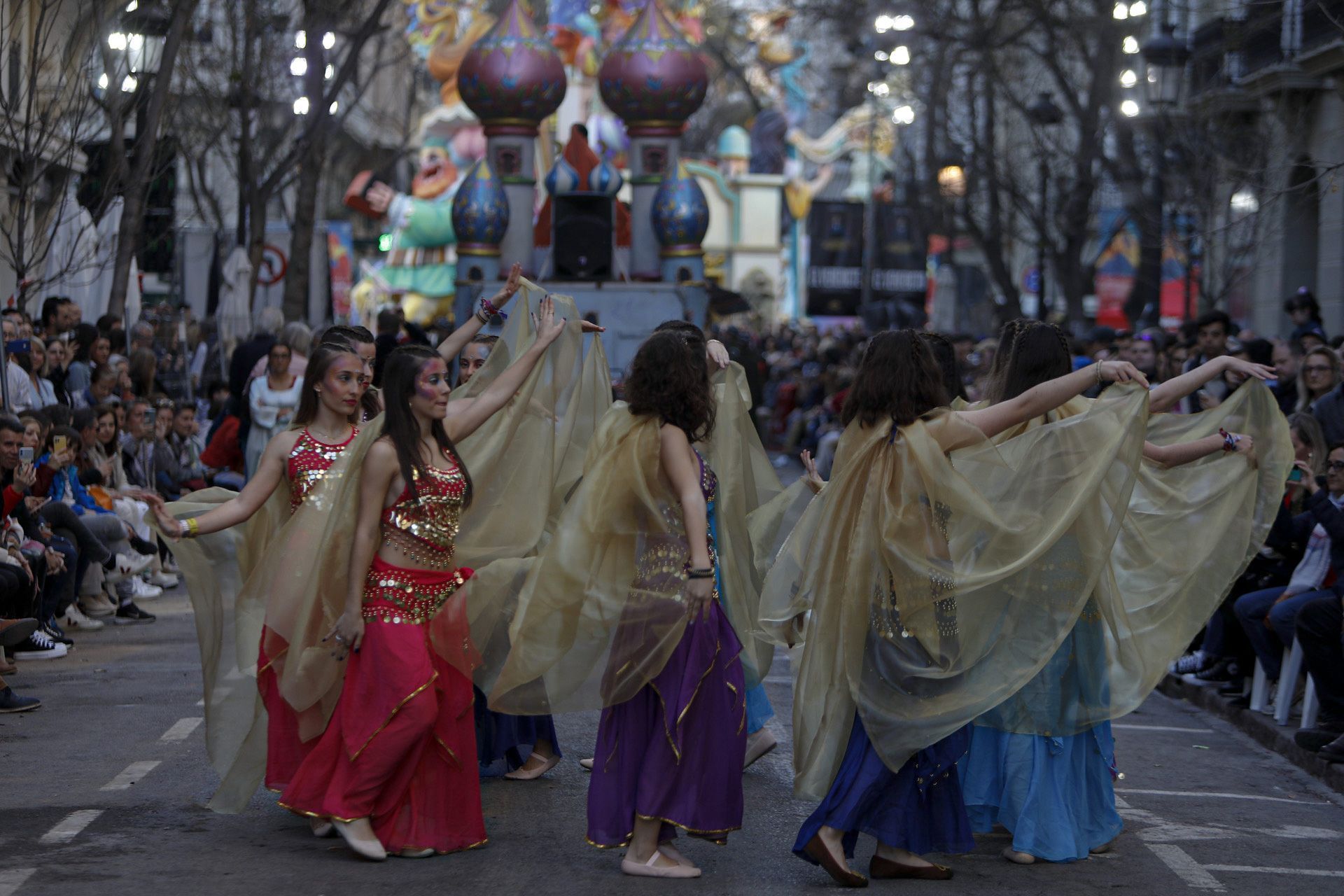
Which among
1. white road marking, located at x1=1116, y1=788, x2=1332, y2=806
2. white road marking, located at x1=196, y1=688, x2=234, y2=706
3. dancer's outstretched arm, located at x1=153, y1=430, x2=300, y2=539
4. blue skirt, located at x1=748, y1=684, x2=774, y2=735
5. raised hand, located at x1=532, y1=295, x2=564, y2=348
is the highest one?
raised hand, located at x1=532, y1=295, x2=564, y2=348

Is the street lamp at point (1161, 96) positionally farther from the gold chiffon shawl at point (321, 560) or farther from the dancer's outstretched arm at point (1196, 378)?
the gold chiffon shawl at point (321, 560)

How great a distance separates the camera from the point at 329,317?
98.2 feet

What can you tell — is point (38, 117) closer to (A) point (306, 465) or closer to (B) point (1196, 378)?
(A) point (306, 465)

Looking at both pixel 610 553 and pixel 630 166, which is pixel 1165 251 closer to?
pixel 630 166

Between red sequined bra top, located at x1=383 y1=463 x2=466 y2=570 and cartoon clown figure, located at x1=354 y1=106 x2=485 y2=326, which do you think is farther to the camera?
cartoon clown figure, located at x1=354 y1=106 x2=485 y2=326

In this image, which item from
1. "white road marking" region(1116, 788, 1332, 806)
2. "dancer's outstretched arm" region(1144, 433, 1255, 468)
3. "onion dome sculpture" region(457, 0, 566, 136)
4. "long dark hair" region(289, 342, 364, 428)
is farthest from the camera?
"onion dome sculpture" region(457, 0, 566, 136)

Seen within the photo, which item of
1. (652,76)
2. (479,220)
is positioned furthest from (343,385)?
(652,76)

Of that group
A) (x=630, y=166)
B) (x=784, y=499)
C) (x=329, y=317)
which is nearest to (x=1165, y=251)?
(x=630, y=166)

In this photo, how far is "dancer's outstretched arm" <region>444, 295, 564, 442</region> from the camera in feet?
22.4

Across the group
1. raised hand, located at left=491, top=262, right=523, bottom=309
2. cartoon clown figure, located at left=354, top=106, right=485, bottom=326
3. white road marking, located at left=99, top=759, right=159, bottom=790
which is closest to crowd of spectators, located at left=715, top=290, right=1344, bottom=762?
raised hand, located at left=491, top=262, right=523, bottom=309

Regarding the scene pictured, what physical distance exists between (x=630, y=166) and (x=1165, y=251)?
7.86m

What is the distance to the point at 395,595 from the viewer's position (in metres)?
6.52

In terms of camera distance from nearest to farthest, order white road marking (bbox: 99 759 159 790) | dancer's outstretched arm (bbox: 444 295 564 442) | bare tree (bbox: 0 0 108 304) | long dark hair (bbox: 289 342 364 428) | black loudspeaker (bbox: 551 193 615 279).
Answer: dancer's outstretched arm (bbox: 444 295 564 442) → long dark hair (bbox: 289 342 364 428) → white road marking (bbox: 99 759 159 790) → bare tree (bbox: 0 0 108 304) → black loudspeaker (bbox: 551 193 615 279)

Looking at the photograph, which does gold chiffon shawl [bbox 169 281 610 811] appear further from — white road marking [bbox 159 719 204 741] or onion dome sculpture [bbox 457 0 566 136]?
onion dome sculpture [bbox 457 0 566 136]
